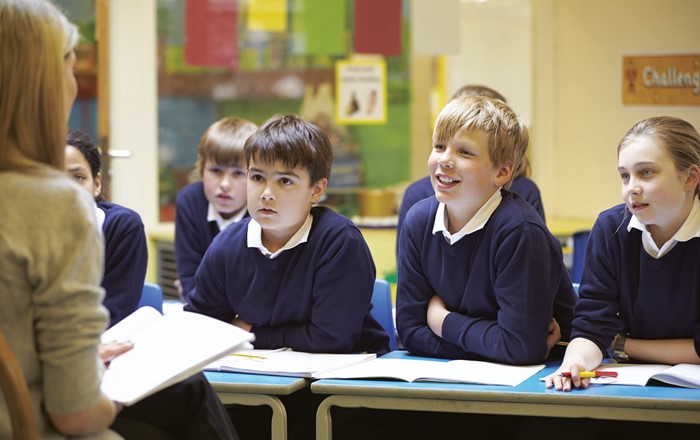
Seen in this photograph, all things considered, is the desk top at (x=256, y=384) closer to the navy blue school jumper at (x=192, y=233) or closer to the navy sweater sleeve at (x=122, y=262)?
the navy sweater sleeve at (x=122, y=262)

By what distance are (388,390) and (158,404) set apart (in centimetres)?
50

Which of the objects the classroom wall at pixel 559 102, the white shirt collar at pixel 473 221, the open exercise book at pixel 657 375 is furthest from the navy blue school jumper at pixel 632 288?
the classroom wall at pixel 559 102

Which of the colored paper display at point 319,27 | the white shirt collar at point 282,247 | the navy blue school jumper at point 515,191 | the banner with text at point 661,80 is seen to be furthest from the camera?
the colored paper display at point 319,27

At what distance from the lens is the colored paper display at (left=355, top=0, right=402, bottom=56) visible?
5.04 metres

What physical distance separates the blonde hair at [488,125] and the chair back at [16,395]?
4.48ft

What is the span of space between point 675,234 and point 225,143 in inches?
71.9

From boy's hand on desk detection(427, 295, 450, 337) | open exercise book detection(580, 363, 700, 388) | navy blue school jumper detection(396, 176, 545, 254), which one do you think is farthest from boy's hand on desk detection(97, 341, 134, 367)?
navy blue school jumper detection(396, 176, 545, 254)

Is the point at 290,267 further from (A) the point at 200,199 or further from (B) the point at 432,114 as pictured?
(B) the point at 432,114

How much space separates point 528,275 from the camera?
2.30 meters

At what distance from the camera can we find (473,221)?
7.89ft

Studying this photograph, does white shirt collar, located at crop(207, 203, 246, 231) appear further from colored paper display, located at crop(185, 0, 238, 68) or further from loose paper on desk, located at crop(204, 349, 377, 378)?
colored paper display, located at crop(185, 0, 238, 68)

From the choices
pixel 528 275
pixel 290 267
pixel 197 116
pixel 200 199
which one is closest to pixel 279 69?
pixel 197 116

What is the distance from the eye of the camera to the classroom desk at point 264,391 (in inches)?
81.0

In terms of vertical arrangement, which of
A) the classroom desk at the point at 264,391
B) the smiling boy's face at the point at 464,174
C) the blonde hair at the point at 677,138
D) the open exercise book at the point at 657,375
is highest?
the blonde hair at the point at 677,138
